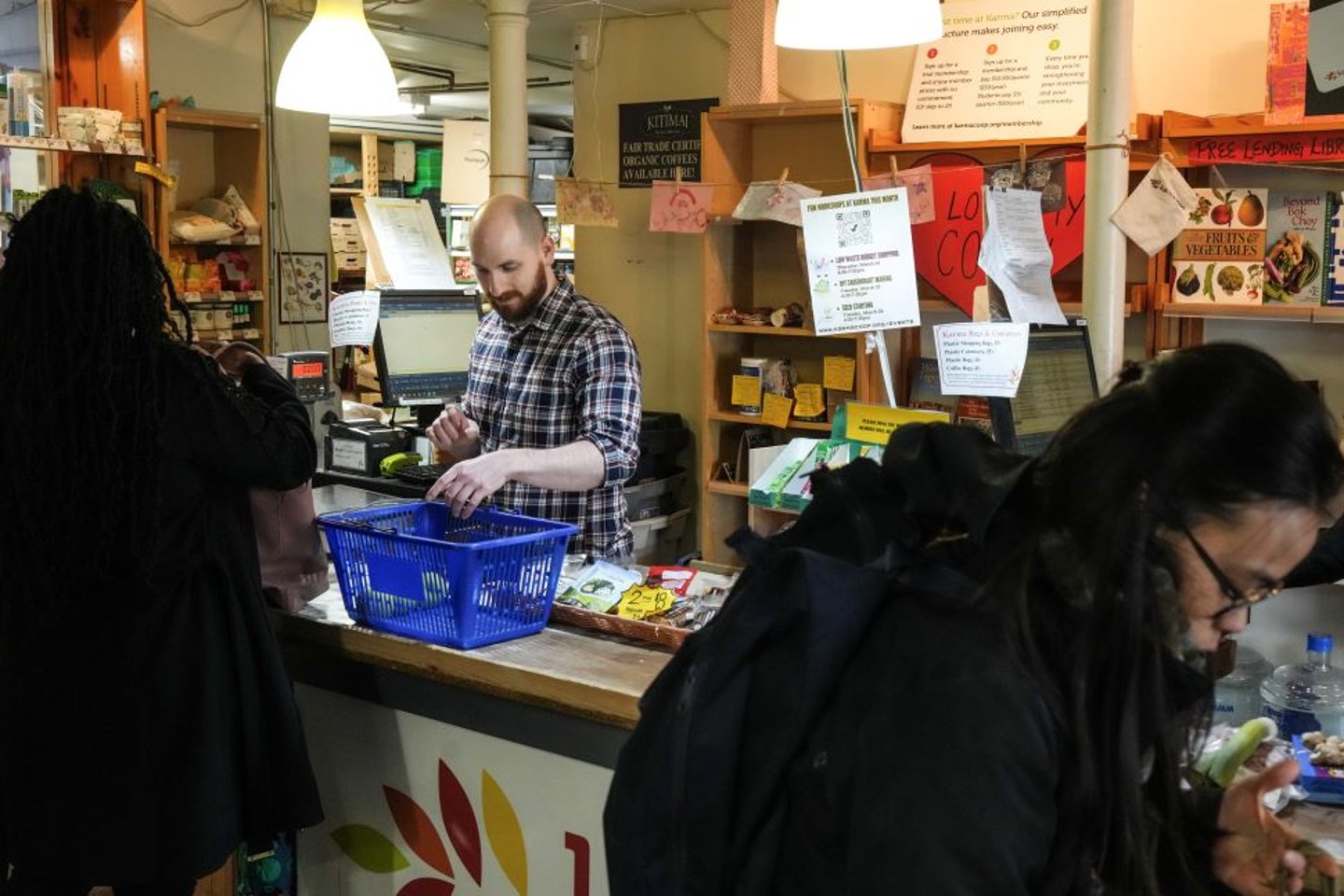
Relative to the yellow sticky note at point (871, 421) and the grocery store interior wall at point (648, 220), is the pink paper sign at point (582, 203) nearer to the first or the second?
the grocery store interior wall at point (648, 220)

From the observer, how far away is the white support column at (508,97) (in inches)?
193

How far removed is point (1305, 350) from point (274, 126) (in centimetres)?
466

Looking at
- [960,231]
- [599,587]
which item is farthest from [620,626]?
[960,231]

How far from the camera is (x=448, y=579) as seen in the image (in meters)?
2.40

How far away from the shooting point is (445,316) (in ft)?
14.5

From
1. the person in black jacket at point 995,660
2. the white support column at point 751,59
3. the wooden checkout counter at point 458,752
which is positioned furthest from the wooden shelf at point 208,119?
the person in black jacket at point 995,660

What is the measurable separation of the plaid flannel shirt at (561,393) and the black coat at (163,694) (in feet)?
3.04

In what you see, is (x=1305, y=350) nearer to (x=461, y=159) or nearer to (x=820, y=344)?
(x=820, y=344)

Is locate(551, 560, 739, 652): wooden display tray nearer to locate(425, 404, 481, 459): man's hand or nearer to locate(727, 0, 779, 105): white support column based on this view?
locate(425, 404, 481, 459): man's hand

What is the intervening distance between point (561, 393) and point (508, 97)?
2224 mm

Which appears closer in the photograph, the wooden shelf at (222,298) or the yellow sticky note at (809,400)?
the yellow sticky note at (809,400)

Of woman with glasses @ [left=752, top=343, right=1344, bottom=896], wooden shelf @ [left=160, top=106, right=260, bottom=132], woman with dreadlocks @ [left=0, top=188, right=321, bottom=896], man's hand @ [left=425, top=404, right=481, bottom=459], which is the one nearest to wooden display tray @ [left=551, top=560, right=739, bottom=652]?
woman with dreadlocks @ [left=0, top=188, right=321, bottom=896]

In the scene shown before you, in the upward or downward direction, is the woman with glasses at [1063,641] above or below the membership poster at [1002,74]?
below

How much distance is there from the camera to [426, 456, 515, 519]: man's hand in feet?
8.45
